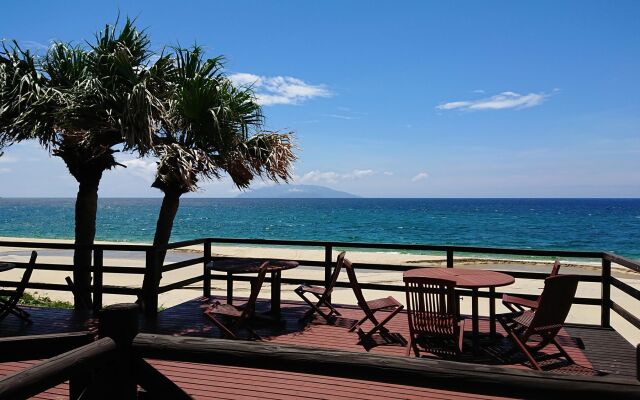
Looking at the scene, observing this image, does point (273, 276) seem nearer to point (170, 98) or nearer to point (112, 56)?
point (170, 98)

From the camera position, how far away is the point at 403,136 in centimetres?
5381

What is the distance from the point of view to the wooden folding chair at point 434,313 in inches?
171

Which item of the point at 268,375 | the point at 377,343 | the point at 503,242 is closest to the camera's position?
the point at 268,375

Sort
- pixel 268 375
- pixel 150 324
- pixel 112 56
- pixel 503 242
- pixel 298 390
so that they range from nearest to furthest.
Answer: pixel 298 390 → pixel 268 375 → pixel 150 324 → pixel 112 56 → pixel 503 242

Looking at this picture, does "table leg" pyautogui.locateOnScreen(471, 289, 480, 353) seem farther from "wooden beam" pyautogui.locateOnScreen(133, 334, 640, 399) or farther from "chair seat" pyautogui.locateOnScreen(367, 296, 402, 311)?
"wooden beam" pyautogui.locateOnScreen(133, 334, 640, 399)

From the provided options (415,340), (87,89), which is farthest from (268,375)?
(87,89)

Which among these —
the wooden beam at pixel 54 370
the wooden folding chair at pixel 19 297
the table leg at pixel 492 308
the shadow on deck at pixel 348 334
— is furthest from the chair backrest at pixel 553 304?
the wooden folding chair at pixel 19 297

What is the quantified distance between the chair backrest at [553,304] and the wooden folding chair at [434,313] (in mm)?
680

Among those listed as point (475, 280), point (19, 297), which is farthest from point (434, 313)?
point (19, 297)

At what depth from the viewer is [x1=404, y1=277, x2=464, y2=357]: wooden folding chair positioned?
14.2 feet

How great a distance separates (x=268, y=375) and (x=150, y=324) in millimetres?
2560

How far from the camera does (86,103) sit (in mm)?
6348

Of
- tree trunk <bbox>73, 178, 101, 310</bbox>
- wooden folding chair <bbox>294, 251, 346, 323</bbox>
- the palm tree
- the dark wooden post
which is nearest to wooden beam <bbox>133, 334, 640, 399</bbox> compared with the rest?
the dark wooden post

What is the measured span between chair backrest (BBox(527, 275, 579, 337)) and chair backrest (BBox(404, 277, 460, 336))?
711mm
